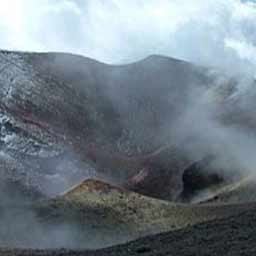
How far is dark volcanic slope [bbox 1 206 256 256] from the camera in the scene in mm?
37688

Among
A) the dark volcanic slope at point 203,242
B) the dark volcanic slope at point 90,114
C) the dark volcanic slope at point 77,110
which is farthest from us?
the dark volcanic slope at point 90,114

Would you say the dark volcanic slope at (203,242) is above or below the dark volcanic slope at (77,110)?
below

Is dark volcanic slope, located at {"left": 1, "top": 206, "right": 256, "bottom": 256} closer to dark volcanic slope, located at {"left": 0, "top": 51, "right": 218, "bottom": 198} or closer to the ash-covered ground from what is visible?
the ash-covered ground

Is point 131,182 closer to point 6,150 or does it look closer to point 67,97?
point 6,150

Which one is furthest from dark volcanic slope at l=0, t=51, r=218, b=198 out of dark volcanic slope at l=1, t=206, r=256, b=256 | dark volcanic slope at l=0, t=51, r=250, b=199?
dark volcanic slope at l=1, t=206, r=256, b=256

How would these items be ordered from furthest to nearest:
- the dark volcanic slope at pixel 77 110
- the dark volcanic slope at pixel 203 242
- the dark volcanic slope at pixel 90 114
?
1. the dark volcanic slope at pixel 90 114
2. the dark volcanic slope at pixel 77 110
3. the dark volcanic slope at pixel 203 242

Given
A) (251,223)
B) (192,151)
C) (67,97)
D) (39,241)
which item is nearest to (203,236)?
(251,223)

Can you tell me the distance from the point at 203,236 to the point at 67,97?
3985 inches

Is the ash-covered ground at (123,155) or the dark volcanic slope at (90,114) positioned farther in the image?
the dark volcanic slope at (90,114)

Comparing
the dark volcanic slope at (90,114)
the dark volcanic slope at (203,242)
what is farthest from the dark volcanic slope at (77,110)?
the dark volcanic slope at (203,242)

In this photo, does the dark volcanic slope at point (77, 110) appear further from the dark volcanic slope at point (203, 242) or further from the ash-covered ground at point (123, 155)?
the dark volcanic slope at point (203, 242)

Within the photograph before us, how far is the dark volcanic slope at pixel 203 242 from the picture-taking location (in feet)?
124

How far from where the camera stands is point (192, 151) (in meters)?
126

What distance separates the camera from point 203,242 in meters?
40.6
